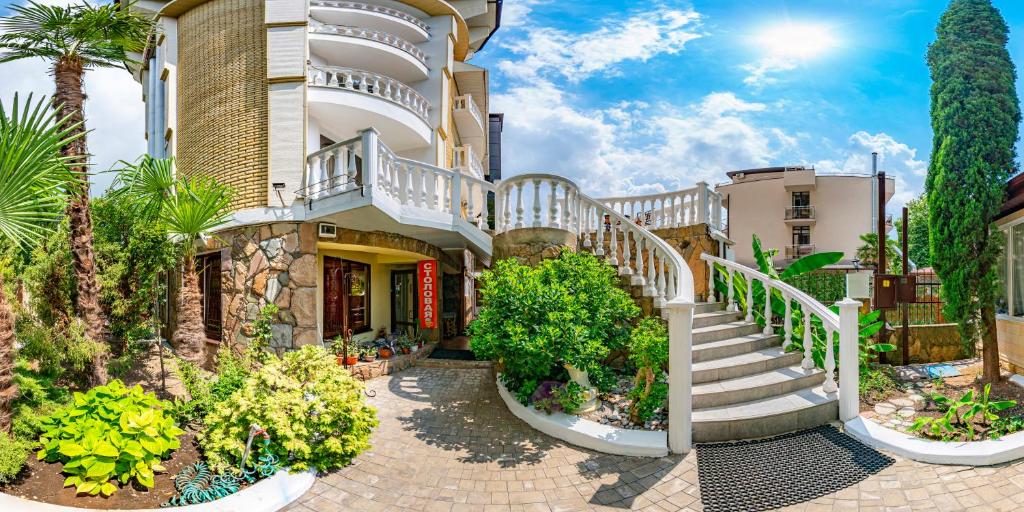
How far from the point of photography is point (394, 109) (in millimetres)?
9875

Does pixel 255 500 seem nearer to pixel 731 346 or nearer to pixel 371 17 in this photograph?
pixel 731 346

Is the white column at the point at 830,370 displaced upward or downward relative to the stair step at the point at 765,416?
upward

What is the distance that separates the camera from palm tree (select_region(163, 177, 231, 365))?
6238mm

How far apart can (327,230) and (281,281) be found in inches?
48.6

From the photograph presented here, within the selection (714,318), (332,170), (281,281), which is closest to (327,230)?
(332,170)

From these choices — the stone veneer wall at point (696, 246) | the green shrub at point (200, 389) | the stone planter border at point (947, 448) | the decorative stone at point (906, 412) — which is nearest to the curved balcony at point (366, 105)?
the green shrub at point (200, 389)

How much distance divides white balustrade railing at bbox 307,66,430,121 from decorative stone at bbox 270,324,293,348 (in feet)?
15.5

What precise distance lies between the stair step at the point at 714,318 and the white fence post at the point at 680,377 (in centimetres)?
258

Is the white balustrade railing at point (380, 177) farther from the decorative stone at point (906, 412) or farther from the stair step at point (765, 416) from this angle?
the decorative stone at point (906, 412)

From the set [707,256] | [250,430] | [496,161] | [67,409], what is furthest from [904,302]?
[496,161]

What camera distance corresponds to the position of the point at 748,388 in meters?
5.59

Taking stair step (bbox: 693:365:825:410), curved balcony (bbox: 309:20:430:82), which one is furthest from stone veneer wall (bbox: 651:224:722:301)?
curved balcony (bbox: 309:20:430:82)

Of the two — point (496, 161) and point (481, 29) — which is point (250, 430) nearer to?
point (481, 29)

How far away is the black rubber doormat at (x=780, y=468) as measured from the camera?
4.04 m
